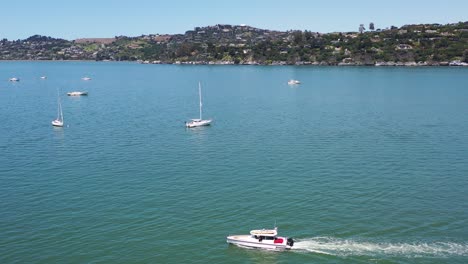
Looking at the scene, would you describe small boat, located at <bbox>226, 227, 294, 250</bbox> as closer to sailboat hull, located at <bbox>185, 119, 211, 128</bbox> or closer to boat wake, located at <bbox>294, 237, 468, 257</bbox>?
boat wake, located at <bbox>294, 237, 468, 257</bbox>

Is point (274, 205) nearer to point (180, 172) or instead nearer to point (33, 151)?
point (180, 172)

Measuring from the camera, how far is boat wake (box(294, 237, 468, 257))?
4094cm

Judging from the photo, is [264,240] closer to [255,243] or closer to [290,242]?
[255,243]

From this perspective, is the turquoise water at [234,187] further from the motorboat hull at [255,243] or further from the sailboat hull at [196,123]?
the sailboat hull at [196,123]

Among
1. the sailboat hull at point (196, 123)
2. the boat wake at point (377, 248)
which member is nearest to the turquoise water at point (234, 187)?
the boat wake at point (377, 248)

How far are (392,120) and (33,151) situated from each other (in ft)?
250

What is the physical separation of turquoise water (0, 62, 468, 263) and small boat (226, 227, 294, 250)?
0.74 meters

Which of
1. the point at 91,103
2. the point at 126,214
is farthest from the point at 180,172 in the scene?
the point at 91,103

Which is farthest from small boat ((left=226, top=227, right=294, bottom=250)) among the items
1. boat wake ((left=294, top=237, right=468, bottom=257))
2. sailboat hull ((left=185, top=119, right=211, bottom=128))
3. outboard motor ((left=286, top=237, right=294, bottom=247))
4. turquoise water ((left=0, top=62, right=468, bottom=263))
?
sailboat hull ((left=185, top=119, right=211, bottom=128))

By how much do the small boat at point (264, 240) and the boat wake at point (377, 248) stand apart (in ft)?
4.29

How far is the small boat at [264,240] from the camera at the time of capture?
41594 millimetres

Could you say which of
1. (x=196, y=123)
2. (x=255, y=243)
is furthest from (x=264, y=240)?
(x=196, y=123)

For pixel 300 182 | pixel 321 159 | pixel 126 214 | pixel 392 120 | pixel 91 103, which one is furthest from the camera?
pixel 91 103

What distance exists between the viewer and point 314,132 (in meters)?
93.1
